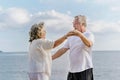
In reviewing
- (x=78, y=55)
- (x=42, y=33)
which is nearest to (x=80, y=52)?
(x=78, y=55)

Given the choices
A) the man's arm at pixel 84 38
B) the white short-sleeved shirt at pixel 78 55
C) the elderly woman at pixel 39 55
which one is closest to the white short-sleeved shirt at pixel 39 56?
the elderly woman at pixel 39 55

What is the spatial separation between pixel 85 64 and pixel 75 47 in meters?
0.24

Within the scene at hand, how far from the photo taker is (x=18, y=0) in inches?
2717

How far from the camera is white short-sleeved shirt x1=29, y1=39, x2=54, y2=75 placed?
425 centimetres

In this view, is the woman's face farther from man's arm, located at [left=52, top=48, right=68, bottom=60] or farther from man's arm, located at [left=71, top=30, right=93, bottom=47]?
man's arm, located at [left=52, top=48, right=68, bottom=60]

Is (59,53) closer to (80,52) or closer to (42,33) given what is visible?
(80,52)

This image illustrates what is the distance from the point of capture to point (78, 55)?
4.56 m

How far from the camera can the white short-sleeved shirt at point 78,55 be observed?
454 centimetres

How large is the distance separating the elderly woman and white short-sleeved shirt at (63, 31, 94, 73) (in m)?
0.29

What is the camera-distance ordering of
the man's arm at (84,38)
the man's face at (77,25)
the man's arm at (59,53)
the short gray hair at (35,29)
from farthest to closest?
the man's arm at (59,53) → the man's face at (77,25) → the man's arm at (84,38) → the short gray hair at (35,29)

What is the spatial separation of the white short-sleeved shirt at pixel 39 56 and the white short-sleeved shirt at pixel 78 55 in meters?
0.40

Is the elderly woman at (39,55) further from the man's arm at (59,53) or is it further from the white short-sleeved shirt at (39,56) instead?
the man's arm at (59,53)

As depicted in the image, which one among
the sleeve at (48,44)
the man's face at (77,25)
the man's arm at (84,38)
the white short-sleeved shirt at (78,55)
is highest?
the man's face at (77,25)

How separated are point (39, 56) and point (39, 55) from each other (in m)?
0.01
